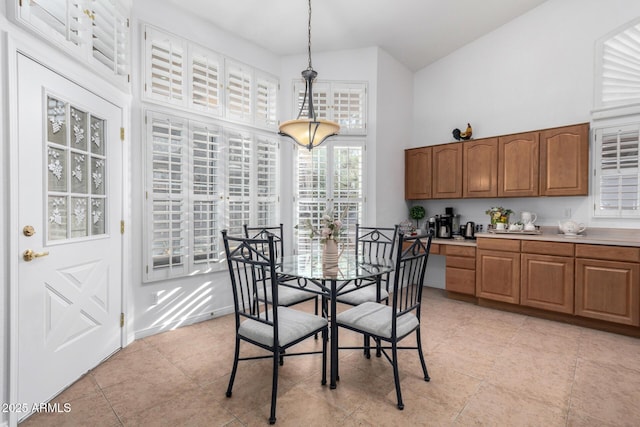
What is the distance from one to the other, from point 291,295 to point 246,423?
44.0 inches

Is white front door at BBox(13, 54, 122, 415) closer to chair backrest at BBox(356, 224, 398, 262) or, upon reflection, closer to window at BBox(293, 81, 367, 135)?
chair backrest at BBox(356, 224, 398, 262)

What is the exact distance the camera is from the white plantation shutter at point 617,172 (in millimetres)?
3455

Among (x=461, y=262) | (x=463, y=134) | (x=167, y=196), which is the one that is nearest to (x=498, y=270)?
(x=461, y=262)

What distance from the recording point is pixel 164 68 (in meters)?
3.14

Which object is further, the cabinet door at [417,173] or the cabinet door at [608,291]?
the cabinet door at [417,173]

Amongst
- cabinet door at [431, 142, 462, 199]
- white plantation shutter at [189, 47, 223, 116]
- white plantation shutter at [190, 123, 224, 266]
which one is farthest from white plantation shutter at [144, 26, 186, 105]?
cabinet door at [431, 142, 462, 199]

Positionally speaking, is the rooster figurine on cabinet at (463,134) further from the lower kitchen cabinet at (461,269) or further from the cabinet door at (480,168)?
the lower kitchen cabinet at (461,269)

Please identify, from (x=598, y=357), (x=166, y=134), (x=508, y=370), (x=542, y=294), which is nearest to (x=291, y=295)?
(x=508, y=370)

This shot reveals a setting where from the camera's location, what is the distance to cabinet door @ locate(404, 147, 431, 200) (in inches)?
190

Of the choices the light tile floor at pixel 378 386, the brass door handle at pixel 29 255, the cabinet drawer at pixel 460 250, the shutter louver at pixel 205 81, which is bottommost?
the light tile floor at pixel 378 386

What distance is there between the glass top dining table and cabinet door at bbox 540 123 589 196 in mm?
2550

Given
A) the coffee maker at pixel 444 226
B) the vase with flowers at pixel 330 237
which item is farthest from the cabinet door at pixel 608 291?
the vase with flowers at pixel 330 237

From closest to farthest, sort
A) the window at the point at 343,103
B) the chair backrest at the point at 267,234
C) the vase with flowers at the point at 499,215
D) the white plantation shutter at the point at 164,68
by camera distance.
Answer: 1. the white plantation shutter at the point at 164,68
2. the chair backrest at the point at 267,234
3. the vase with flowers at the point at 499,215
4. the window at the point at 343,103

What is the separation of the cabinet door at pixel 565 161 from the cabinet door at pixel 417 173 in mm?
1451
